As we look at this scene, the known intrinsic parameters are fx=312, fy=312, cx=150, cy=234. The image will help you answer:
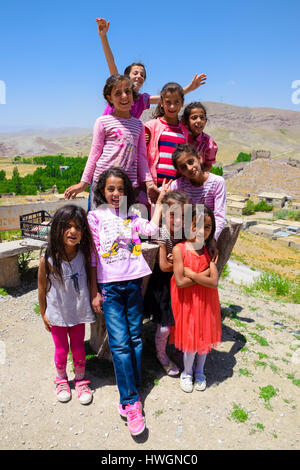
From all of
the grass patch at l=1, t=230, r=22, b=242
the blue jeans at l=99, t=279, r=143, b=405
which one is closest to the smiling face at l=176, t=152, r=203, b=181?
the blue jeans at l=99, t=279, r=143, b=405

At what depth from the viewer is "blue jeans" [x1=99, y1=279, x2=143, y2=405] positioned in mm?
2619

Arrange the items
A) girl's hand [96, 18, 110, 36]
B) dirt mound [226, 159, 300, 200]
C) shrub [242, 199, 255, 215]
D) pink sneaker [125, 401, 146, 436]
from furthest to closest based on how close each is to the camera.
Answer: dirt mound [226, 159, 300, 200], shrub [242, 199, 255, 215], girl's hand [96, 18, 110, 36], pink sneaker [125, 401, 146, 436]

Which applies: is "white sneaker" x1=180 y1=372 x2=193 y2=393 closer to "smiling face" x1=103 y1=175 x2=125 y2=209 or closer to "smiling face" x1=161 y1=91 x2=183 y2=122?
"smiling face" x1=103 y1=175 x2=125 y2=209

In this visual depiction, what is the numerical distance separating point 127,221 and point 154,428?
182cm

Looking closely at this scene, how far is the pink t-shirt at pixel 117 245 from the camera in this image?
2.75m

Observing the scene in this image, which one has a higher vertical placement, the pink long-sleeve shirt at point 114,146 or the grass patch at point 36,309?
the pink long-sleeve shirt at point 114,146

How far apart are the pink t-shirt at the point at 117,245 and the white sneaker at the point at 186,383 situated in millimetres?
1186

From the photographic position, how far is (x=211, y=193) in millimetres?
3098

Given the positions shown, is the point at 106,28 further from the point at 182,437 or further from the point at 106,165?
the point at 182,437

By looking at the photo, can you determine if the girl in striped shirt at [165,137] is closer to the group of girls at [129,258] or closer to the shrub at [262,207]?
the group of girls at [129,258]

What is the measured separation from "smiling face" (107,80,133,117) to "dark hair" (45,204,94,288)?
1097 millimetres

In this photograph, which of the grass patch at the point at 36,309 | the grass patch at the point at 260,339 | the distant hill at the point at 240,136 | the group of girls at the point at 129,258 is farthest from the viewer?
the distant hill at the point at 240,136

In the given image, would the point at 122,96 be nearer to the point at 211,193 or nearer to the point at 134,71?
the point at 134,71

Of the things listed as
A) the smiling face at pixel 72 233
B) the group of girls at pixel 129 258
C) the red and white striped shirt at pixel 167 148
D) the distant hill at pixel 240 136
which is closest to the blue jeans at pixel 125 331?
the group of girls at pixel 129 258
